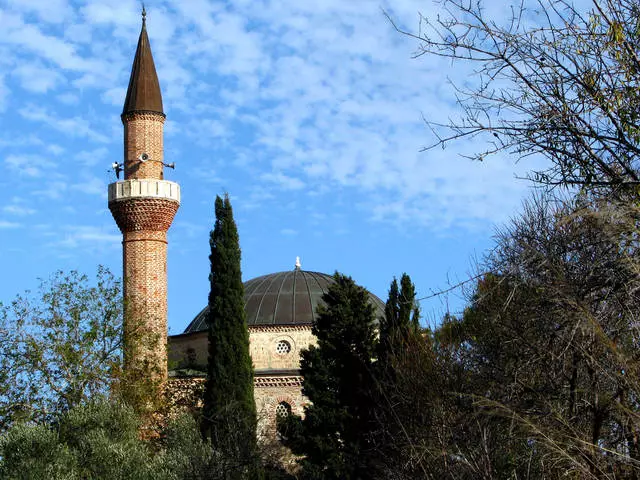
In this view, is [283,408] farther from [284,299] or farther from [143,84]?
[143,84]

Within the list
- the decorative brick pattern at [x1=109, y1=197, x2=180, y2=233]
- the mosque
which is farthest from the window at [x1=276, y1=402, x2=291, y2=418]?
the decorative brick pattern at [x1=109, y1=197, x2=180, y2=233]

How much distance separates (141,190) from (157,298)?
2843mm

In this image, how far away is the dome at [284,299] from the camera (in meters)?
30.2

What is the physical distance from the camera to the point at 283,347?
98.1ft

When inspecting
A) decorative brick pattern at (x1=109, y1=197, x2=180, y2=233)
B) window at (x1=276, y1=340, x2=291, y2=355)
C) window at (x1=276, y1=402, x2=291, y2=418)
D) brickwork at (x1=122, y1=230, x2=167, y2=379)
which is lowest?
window at (x1=276, y1=402, x2=291, y2=418)

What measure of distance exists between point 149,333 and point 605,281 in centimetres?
1857

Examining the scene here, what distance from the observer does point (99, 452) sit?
16.5m

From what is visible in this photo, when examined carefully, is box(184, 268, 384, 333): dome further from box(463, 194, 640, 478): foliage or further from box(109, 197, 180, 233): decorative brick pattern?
box(463, 194, 640, 478): foliage

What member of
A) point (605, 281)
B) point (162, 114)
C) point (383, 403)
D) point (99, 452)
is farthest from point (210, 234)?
point (605, 281)

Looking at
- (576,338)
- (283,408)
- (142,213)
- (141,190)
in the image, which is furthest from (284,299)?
(576,338)

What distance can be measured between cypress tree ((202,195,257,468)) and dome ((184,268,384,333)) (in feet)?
19.0

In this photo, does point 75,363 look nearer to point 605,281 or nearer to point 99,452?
point 99,452

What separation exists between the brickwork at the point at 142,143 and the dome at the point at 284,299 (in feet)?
17.8

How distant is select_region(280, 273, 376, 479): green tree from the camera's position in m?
20.1
